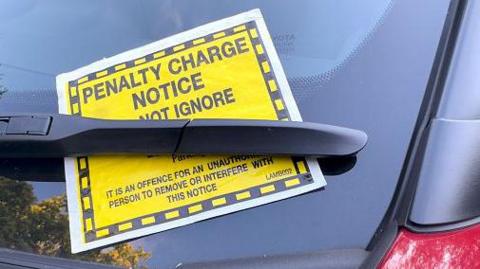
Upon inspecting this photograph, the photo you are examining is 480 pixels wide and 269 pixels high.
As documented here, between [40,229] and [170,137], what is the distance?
1.19 ft

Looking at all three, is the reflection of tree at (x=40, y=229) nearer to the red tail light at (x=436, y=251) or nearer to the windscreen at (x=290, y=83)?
the windscreen at (x=290, y=83)

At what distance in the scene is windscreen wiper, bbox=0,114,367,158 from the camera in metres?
1.46

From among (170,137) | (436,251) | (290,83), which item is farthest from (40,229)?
(436,251)

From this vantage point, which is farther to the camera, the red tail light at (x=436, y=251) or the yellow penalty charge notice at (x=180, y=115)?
the yellow penalty charge notice at (x=180, y=115)

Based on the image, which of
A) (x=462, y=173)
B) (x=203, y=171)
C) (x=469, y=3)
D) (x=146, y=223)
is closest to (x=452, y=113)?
(x=462, y=173)

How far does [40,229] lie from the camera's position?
150cm

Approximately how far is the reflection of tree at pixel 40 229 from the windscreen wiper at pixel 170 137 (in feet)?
0.33

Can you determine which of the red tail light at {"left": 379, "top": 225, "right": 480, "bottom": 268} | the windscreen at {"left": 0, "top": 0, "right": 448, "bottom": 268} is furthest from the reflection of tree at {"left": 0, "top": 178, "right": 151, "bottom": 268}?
the red tail light at {"left": 379, "top": 225, "right": 480, "bottom": 268}

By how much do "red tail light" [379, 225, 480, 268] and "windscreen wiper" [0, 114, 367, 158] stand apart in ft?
0.84

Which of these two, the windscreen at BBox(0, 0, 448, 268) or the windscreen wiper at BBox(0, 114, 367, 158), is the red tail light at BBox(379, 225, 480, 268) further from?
the windscreen wiper at BBox(0, 114, 367, 158)

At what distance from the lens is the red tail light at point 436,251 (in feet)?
4.16

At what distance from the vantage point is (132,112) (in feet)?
5.24

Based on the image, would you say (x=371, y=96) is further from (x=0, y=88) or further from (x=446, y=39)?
(x=0, y=88)

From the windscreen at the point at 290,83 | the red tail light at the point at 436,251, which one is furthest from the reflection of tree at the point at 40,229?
the red tail light at the point at 436,251
